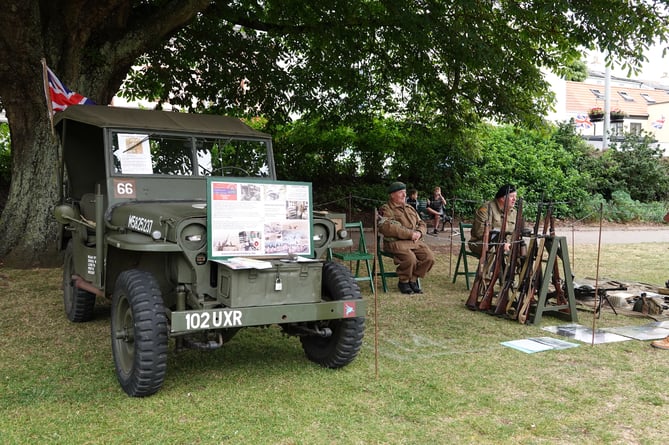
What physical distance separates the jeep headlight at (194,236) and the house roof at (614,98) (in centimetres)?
3556

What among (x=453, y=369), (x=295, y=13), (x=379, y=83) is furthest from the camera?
(x=379, y=83)

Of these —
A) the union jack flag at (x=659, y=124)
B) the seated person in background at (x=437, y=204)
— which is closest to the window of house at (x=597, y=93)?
the union jack flag at (x=659, y=124)

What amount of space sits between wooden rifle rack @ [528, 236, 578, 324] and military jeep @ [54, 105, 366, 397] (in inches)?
105

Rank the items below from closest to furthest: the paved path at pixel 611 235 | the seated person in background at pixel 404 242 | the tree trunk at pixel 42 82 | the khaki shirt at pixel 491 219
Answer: the seated person in background at pixel 404 242 < the khaki shirt at pixel 491 219 < the tree trunk at pixel 42 82 < the paved path at pixel 611 235

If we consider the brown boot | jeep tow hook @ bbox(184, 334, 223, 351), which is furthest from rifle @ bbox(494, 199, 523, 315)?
jeep tow hook @ bbox(184, 334, 223, 351)

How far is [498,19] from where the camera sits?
1081cm

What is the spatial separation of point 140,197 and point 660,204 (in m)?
19.5

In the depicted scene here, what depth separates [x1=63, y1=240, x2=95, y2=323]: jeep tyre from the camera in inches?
245

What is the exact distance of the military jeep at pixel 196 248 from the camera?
418cm

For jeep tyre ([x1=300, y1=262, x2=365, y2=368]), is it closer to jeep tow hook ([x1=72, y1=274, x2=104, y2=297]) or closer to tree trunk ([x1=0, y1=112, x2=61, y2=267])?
jeep tow hook ([x1=72, y1=274, x2=104, y2=297])

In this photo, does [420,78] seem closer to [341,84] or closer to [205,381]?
[341,84]

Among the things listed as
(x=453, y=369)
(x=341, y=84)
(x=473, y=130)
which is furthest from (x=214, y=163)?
(x=473, y=130)

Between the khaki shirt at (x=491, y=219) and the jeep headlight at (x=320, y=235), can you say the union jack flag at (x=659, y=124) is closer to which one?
the khaki shirt at (x=491, y=219)

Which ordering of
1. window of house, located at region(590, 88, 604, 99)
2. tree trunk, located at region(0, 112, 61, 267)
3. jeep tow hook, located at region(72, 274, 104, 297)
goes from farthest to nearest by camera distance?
1. window of house, located at region(590, 88, 604, 99)
2. tree trunk, located at region(0, 112, 61, 267)
3. jeep tow hook, located at region(72, 274, 104, 297)
